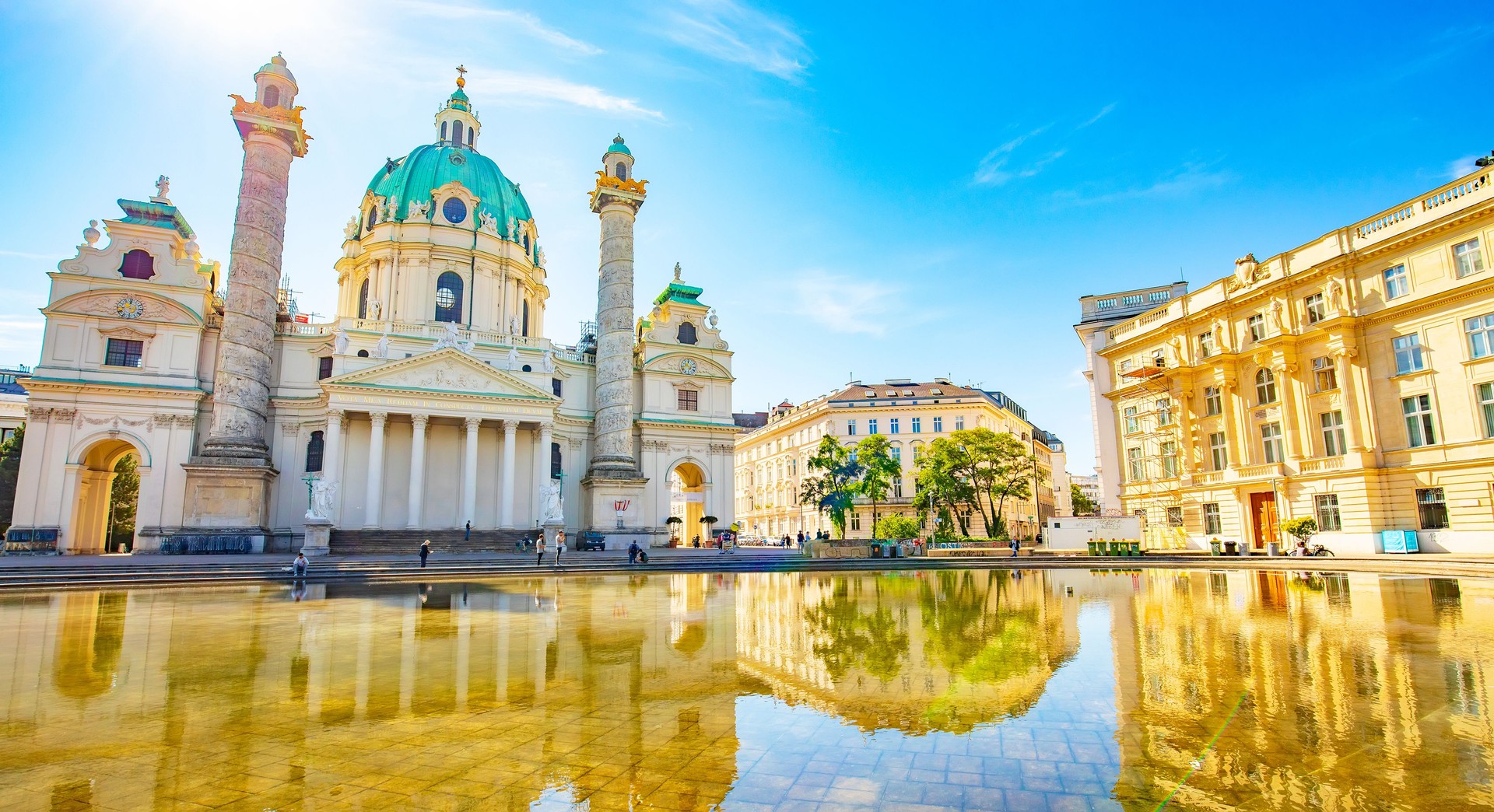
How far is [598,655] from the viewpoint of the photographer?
29.7ft

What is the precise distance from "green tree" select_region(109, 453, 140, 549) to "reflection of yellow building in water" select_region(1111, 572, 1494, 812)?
202 ft

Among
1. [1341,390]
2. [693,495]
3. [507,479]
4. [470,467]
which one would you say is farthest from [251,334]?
[1341,390]

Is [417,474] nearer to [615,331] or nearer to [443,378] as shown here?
[443,378]

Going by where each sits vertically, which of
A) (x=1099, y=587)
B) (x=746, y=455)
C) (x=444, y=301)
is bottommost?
(x=1099, y=587)

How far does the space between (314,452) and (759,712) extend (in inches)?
1711

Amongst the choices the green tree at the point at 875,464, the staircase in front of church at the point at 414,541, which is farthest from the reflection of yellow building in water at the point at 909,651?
the green tree at the point at 875,464

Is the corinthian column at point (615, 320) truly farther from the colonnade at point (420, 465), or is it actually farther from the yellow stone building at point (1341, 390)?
the yellow stone building at point (1341, 390)

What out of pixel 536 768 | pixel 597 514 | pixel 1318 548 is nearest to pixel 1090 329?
pixel 1318 548

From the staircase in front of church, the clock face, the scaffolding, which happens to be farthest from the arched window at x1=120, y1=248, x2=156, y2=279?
the scaffolding

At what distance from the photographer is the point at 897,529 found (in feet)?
181

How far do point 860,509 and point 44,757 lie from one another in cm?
6139

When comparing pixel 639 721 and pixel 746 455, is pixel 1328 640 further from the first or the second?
pixel 746 455

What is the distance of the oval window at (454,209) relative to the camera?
165 ft

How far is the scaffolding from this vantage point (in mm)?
36719
